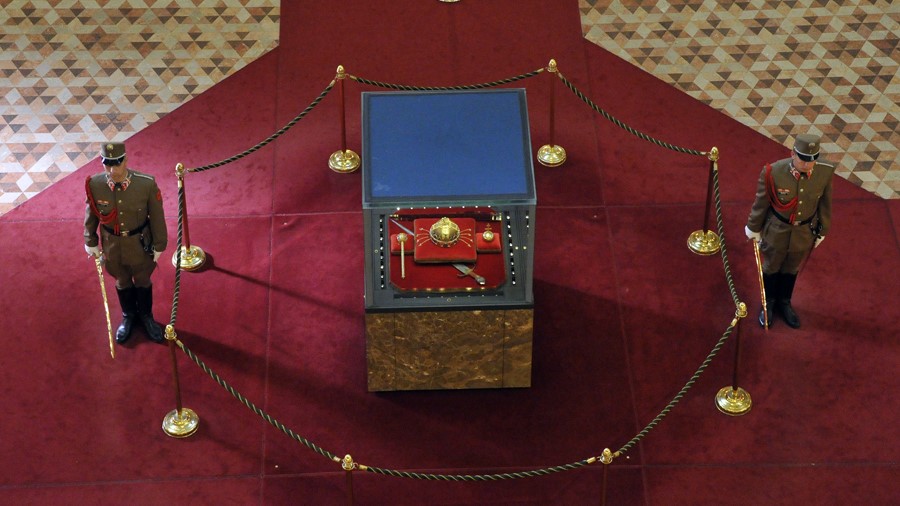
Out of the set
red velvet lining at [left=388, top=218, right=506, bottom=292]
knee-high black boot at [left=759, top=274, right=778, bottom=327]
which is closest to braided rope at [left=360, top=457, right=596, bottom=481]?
red velvet lining at [left=388, top=218, right=506, bottom=292]

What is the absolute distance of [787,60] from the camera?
12.4m

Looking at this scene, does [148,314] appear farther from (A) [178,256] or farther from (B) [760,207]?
(B) [760,207]

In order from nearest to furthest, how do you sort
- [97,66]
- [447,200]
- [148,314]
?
1. [447,200]
2. [148,314]
3. [97,66]

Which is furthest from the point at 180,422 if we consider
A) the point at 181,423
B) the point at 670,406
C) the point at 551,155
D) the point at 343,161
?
the point at 551,155

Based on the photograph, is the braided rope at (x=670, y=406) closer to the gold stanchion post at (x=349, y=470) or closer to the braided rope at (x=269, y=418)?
the gold stanchion post at (x=349, y=470)

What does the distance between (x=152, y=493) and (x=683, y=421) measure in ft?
11.3

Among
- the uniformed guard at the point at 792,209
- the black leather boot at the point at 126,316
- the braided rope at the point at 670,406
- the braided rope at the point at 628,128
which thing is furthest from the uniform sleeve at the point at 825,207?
the black leather boot at the point at 126,316

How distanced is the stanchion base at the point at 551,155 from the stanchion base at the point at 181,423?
11.3ft

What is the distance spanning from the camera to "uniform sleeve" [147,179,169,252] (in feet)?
31.4

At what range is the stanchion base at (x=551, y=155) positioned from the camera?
11406 millimetres

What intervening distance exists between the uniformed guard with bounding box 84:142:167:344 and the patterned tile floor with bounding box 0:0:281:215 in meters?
1.79

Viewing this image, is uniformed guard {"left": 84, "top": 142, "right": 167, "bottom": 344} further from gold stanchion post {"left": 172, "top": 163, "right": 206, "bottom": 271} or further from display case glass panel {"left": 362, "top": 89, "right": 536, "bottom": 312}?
display case glass panel {"left": 362, "top": 89, "right": 536, "bottom": 312}

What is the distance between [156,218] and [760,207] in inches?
157

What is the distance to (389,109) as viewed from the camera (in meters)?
9.79
